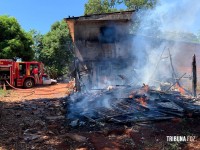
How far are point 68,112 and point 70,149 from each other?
433 centimetres

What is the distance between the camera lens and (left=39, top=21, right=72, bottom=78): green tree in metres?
33.9

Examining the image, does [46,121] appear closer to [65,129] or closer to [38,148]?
[65,129]

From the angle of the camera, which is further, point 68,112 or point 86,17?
point 86,17

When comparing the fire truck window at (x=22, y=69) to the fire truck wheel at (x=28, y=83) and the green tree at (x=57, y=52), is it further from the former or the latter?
the green tree at (x=57, y=52)

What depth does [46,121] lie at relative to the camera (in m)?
9.50

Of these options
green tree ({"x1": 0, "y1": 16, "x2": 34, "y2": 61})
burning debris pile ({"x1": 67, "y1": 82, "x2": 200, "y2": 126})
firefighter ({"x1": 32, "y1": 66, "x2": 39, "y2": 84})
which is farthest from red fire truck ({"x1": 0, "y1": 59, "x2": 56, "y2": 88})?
burning debris pile ({"x1": 67, "y1": 82, "x2": 200, "y2": 126})

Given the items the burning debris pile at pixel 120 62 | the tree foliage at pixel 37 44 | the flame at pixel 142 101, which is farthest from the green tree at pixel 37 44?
the flame at pixel 142 101

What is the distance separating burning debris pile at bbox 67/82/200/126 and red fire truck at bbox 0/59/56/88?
12.4 meters

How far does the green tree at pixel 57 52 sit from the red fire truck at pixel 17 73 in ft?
29.2

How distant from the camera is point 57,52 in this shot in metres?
33.9

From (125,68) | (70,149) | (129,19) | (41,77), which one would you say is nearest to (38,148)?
(70,149)

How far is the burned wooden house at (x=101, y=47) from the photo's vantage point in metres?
18.2

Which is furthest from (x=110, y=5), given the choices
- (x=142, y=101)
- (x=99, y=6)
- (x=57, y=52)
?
(x=142, y=101)

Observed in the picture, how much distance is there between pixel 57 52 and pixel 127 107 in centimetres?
2492
